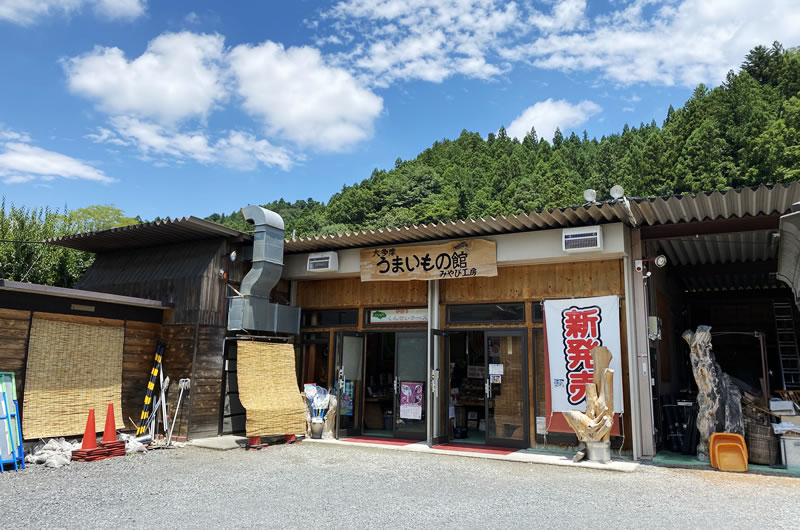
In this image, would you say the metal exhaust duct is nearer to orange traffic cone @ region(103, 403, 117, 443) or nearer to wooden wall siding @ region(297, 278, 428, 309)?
wooden wall siding @ region(297, 278, 428, 309)

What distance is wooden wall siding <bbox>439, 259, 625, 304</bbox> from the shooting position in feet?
26.6

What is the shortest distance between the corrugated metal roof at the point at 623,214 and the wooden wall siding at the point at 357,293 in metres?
0.91

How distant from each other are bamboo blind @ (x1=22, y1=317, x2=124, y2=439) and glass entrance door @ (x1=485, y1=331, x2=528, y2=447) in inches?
234

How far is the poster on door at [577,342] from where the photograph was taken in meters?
7.71

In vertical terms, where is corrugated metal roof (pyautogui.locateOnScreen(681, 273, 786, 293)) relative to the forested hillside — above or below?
below

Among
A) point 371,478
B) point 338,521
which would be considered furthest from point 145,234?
point 338,521

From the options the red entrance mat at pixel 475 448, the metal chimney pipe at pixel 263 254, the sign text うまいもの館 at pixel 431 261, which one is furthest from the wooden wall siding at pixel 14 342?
the red entrance mat at pixel 475 448

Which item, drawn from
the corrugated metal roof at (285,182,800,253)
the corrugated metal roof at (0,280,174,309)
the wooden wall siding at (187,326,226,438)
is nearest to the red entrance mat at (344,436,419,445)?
the wooden wall siding at (187,326,226,438)

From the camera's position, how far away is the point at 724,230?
25.0 feet

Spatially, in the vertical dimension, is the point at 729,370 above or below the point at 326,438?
above

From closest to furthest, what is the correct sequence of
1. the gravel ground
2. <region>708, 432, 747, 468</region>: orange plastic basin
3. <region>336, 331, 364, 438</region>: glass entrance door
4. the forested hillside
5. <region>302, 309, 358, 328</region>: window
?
1. the gravel ground
2. <region>708, 432, 747, 468</region>: orange plastic basin
3. <region>336, 331, 364, 438</region>: glass entrance door
4. <region>302, 309, 358, 328</region>: window
5. the forested hillside

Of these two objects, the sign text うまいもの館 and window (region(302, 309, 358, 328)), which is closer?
the sign text うまいもの館

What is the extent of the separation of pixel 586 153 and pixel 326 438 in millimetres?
43915

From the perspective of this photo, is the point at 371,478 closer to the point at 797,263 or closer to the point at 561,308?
the point at 561,308
